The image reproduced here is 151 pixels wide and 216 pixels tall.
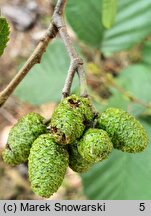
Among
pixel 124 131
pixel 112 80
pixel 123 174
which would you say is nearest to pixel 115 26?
pixel 112 80

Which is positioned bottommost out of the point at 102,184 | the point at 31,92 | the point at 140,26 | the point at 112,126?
the point at 112,126

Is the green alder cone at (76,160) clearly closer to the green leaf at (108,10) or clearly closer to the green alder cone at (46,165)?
the green alder cone at (46,165)

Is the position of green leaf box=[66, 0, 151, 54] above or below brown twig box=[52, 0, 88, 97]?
above

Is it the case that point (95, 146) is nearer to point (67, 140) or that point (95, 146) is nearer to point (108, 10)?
point (67, 140)

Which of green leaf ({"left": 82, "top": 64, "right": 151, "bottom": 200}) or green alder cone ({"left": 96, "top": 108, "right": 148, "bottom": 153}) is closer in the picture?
green alder cone ({"left": 96, "top": 108, "right": 148, "bottom": 153})

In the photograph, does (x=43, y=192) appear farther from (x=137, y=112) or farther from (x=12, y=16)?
(x=12, y=16)

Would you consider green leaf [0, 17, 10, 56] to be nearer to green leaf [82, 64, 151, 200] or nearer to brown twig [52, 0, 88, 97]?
brown twig [52, 0, 88, 97]

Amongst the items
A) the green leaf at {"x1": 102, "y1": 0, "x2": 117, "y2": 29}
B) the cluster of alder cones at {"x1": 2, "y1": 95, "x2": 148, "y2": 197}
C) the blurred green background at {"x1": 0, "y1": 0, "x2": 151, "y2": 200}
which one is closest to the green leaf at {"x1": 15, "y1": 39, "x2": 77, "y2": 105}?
the blurred green background at {"x1": 0, "y1": 0, "x2": 151, "y2": 200}

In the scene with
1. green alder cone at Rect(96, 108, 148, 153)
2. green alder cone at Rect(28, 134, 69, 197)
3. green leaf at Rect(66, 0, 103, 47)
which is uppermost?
green leaf at Rect(66, 0, 103, 47)

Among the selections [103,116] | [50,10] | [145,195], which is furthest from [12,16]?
[103,116]
